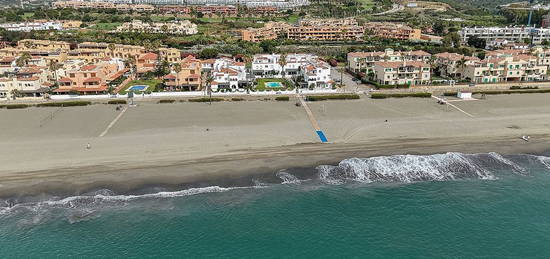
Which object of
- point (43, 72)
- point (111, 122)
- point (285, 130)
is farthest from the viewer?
point (43, 72)

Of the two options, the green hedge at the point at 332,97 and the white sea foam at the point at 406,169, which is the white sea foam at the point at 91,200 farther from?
the green hedge at the point at 332,97

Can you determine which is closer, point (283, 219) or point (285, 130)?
point (283, 219)

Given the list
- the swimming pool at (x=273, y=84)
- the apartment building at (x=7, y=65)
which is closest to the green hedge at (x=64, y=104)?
the apartment building at (x=7, y=65)

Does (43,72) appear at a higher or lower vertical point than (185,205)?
higher

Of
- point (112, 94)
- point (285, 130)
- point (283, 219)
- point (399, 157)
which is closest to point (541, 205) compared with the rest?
point (399, 157)

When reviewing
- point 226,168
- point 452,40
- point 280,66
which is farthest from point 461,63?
point 226,168

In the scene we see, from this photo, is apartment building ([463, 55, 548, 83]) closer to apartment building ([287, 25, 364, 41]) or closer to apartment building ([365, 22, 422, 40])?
apartment building ([365, 22, 422, 40])

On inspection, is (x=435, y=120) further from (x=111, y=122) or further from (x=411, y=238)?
(x=111, y=122)

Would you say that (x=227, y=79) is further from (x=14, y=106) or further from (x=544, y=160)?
(x=544, y=160)
